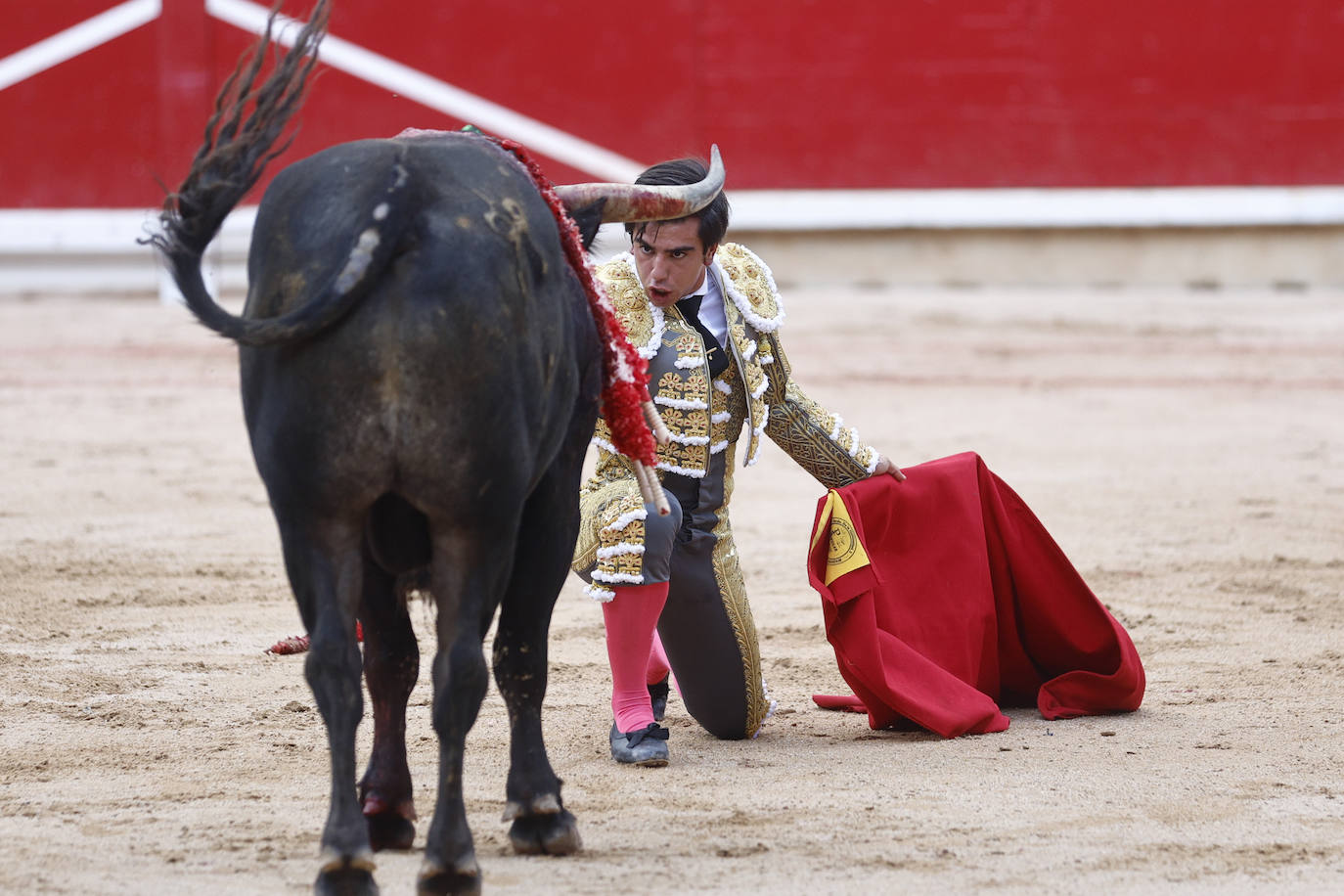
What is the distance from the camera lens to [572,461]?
2531mm

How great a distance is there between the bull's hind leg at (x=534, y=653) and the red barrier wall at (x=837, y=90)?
896 centimetres

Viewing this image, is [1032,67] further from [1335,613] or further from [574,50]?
[1335,613]

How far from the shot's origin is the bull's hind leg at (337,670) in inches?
82.8

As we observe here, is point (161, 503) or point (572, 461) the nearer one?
point (572, 461)

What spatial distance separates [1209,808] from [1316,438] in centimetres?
473

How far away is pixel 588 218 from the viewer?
257cm

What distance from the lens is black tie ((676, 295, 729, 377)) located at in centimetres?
327

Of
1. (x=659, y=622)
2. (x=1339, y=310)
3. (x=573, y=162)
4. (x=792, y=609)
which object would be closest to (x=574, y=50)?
(x=573, y=162)

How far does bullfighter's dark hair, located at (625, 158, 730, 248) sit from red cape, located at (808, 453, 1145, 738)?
66 centimetres

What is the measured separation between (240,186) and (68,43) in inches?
385

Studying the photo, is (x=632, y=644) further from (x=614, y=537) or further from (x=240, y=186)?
(x=240, y=186)

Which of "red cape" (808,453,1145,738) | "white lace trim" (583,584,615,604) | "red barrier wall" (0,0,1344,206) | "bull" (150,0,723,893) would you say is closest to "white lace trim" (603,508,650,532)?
"white lace trim" (583,584,615,604)

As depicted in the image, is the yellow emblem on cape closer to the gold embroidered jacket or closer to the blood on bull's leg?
the gold embroidered jacket

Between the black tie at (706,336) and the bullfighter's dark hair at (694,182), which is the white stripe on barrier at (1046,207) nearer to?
the black tie at (706,336)
